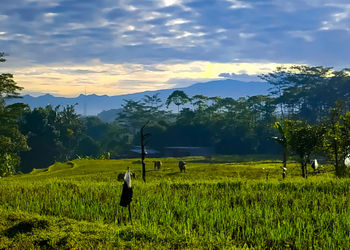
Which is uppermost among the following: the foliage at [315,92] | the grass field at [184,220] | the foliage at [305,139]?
the foliage at [315,92]

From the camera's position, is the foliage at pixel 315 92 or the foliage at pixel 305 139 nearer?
the foliage at pixel 305 139

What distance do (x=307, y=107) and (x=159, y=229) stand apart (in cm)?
8954

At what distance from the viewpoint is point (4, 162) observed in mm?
51281

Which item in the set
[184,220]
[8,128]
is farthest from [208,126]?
[184,220]

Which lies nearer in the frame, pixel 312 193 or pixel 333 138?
pixel 312 193

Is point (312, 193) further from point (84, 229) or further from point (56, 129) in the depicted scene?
point (56, 129)

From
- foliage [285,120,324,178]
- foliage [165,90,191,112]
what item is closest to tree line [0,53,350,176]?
foliage [165,90,191,112]

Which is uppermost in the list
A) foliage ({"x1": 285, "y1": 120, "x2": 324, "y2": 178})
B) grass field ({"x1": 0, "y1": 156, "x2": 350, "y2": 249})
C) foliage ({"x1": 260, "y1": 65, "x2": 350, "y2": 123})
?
foliage ({"x1": 260, "y1": 65, "x2": 350, "y2": 123})

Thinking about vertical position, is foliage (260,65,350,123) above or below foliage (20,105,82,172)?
above

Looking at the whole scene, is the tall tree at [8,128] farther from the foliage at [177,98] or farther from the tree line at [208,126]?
the foliage at [177,98]

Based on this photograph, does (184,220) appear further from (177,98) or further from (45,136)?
(177,98)

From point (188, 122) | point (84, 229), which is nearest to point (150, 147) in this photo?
point (188, 122)

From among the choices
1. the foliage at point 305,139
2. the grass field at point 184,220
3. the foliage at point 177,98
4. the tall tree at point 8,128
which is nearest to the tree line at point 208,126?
the foliage at point 177,98

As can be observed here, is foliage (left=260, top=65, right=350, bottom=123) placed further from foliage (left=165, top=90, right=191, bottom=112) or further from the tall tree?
the tall tree
